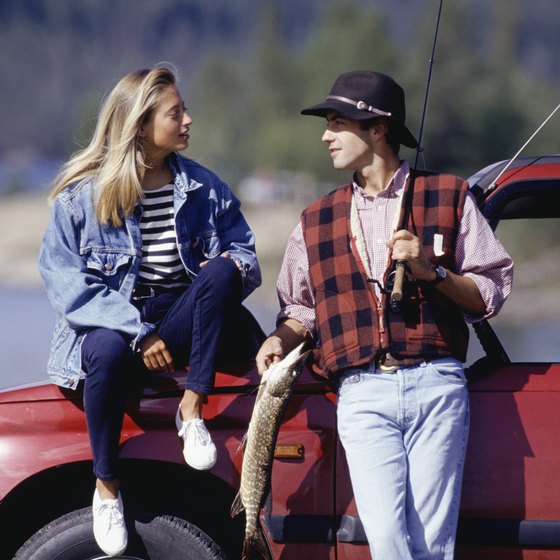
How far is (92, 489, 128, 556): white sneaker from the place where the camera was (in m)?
3.52

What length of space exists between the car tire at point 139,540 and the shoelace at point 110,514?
0.12 m

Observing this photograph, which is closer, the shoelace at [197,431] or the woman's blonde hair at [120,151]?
the shoelace at [197,431]

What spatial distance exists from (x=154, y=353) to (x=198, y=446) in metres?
0.34

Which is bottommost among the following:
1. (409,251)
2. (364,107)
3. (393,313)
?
(393,313)

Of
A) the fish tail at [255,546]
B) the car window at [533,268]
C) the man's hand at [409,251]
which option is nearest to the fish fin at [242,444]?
the fish tail at [255,546]

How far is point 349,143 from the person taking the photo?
3.66 meters

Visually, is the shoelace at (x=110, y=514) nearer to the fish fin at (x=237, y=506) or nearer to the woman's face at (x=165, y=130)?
the fish fin at (x=237, y=506)

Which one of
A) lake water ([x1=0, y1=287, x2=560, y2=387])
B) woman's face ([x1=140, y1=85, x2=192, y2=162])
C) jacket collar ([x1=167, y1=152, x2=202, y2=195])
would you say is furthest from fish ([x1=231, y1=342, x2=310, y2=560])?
lake water ([x1=0, y1=287, x2=560, y2=387])

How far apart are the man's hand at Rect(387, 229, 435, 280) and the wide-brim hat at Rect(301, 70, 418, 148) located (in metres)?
0.46

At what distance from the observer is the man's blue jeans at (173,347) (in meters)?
3.51

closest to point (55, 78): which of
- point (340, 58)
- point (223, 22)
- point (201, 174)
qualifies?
point (223, 22)

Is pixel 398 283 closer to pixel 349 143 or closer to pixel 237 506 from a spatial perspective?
pixel 349 143

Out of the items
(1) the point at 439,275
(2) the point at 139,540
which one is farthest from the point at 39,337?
(1) the point at 439,275

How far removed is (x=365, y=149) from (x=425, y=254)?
448mm
